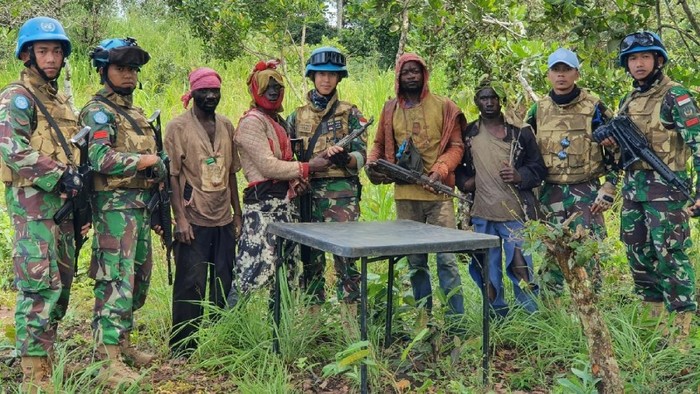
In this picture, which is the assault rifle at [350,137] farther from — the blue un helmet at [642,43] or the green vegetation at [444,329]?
the blue un helmet at [642,43]

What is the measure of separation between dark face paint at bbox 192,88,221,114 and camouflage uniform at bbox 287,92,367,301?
64cm

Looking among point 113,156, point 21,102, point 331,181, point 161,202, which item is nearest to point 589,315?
point 331,181

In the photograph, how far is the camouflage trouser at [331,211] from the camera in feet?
15.3

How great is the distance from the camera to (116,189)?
392cm

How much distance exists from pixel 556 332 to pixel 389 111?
5.92 ft

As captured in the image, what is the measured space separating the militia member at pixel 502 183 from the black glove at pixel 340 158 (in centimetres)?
84

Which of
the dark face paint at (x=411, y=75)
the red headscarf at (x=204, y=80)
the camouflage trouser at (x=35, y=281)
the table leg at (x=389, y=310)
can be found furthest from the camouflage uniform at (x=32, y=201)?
the dark face paint at (x=411, y=75)

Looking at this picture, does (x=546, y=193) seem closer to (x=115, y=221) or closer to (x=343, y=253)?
(x=343, y=253)

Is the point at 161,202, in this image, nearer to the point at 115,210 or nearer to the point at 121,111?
the point at 115,210

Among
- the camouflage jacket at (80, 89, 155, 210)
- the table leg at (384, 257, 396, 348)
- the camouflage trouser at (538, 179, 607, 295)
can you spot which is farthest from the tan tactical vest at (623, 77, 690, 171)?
the camouflage jacket at (80, 89, 155, 210)

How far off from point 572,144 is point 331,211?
1.63m

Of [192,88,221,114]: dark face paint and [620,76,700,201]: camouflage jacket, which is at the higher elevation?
[192,88,221,114]: dark face paint

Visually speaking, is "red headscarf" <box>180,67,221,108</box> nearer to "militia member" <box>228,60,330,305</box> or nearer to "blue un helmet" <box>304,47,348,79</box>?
"militia member" <box>228,60,330,305</box>

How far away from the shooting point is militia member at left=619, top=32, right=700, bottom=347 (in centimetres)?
424
